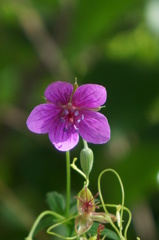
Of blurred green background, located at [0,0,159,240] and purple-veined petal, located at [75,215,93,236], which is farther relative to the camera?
blurred green background, located at [0,0,159,240]

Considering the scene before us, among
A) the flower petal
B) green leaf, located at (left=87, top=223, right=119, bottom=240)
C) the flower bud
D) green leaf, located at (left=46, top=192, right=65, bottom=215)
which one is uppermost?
the flower petal

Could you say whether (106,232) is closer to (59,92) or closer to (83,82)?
(59,92)

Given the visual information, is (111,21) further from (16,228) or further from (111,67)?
(16,228)

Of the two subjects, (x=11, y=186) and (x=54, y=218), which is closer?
(x=54, y=218)

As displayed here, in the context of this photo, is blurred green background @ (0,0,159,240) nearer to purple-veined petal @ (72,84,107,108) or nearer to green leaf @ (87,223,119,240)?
purple-veined petal @ (72,84,107,108)

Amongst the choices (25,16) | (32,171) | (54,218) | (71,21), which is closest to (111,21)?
(71,21)

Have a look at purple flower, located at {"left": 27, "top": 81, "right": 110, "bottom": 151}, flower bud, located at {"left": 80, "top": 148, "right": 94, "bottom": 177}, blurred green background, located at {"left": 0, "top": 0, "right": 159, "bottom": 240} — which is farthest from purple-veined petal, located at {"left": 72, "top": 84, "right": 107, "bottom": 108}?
blurred green background, located at {"left": 0, "top": 0, "right": 159, "bottom": 240}
